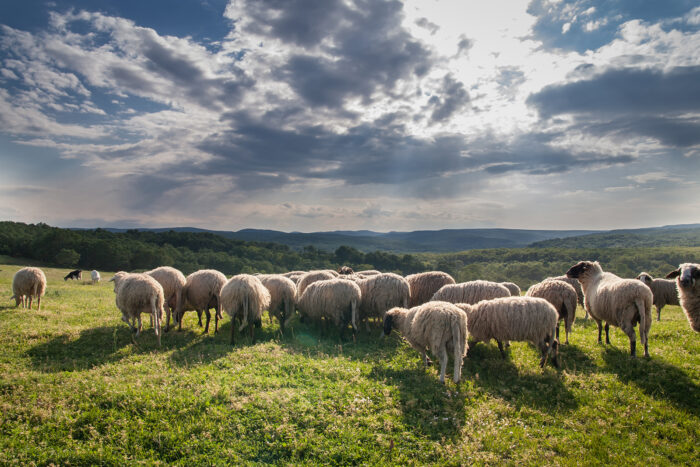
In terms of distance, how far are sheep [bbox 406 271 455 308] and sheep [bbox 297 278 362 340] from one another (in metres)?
3.94

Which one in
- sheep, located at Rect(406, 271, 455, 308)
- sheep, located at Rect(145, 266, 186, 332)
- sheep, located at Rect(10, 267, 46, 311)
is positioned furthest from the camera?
sheep, located at Rect(406, 271, 455, 308)

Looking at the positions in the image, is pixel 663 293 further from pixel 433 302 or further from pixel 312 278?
pixel 312 278

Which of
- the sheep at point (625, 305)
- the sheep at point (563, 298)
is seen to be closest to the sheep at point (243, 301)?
the sheep at point (563, 298)

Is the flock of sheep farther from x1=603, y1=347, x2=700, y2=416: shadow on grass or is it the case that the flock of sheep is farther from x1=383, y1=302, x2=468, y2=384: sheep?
x1=603, y1=347, x2=700, y2=416: shadow on grass

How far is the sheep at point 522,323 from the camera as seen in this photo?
9.16 meters

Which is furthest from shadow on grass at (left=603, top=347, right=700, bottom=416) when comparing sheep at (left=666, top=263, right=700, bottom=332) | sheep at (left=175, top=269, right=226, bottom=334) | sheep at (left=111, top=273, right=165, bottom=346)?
Answer: sheep at (left=111, top=273, right=165, bottom=346)

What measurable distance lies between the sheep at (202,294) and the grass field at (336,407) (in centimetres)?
326

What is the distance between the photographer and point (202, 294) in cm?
1359

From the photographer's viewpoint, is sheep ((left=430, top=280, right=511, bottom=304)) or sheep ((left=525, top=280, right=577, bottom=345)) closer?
sheep ((left=525, top=280, right=577, bottom=345))

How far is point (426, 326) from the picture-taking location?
30.3 feet

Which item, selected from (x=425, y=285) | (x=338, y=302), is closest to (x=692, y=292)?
(x=425, y=285)

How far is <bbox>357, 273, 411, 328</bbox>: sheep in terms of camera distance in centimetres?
1392

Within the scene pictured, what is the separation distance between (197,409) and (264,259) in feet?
260

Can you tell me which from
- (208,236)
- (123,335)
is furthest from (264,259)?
(123,335)
